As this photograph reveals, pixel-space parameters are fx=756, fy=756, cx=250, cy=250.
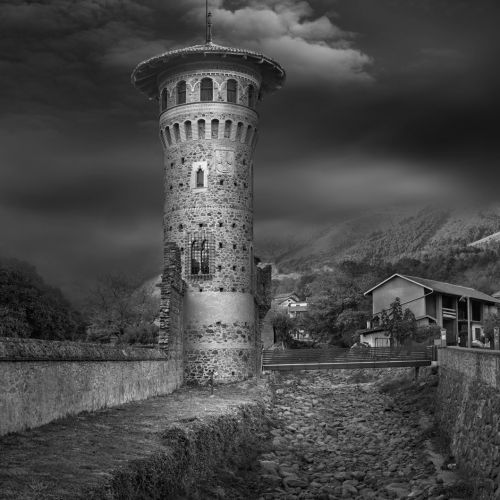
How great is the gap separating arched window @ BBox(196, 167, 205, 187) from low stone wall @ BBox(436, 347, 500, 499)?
14.7 metres

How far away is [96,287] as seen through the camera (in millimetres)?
68812

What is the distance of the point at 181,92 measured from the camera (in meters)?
37.6

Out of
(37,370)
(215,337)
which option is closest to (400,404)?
(215,337)

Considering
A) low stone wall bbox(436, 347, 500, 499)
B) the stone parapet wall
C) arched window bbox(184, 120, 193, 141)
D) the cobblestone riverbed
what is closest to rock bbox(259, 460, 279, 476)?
the cobblestone riverbed

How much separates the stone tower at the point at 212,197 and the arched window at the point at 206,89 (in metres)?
0.05

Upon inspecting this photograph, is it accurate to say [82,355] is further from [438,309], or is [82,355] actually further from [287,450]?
[438,309]

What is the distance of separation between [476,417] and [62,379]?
→ 35.5 ft

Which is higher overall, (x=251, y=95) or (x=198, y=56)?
(x=198, y=56)

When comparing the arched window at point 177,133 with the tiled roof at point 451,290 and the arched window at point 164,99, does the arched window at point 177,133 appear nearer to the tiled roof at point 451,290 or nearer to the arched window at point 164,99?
the arched window at point 164,99

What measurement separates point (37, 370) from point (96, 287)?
5285 centimetres

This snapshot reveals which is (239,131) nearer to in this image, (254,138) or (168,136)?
(254,138)

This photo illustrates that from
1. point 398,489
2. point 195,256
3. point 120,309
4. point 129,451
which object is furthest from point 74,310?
point 129,451

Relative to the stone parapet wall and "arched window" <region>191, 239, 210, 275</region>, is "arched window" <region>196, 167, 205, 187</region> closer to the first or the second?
"arched window" <region>191, 239, 210, 275</region>

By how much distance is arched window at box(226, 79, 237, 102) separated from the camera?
122 feet
